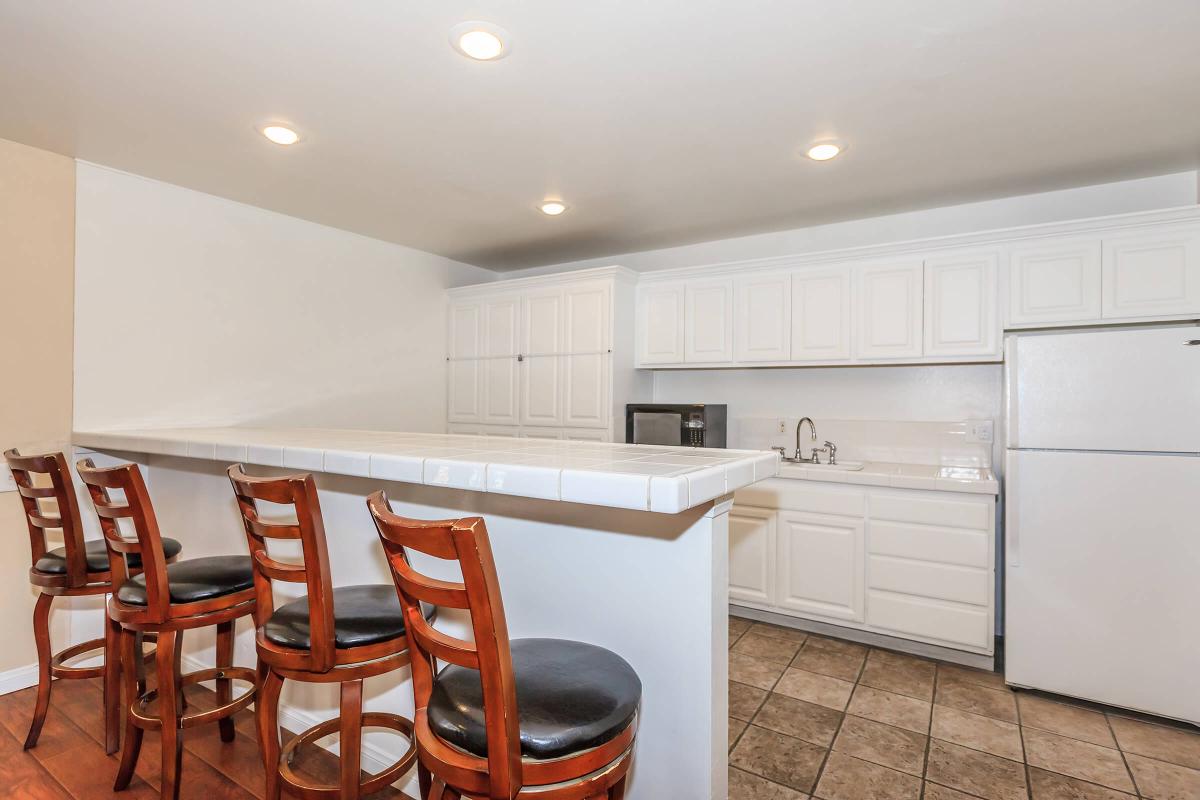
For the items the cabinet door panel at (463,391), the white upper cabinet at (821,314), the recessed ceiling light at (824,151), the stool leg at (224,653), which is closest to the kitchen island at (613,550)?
the stool leg at (224,653)

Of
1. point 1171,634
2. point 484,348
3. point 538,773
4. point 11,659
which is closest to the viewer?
point 538,773

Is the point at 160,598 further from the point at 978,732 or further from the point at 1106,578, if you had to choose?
the point at 1106,578

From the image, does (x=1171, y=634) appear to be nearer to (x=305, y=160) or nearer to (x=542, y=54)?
(x=542, y=54)

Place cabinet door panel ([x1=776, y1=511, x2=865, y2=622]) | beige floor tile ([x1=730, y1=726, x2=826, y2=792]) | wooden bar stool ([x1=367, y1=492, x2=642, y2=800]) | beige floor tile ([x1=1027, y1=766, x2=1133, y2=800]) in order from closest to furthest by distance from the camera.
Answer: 1. wooden bar stool ([x1=367, y1=492, x2=642, y2=800])
2. beige floor tile ([x1=1027, y1=766, x2=1133, y2=800])
3. beige floor tile ([x1=730, y1=726, x2=826, y2=792])
4. cabinet door panel ([x1=776, y1=511, x2=865, y2=622])

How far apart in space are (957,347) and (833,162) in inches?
45.8

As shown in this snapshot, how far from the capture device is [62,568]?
1.93 m

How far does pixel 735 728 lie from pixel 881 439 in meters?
1.97

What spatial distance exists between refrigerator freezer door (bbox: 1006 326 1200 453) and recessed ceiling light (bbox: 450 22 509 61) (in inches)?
95.9

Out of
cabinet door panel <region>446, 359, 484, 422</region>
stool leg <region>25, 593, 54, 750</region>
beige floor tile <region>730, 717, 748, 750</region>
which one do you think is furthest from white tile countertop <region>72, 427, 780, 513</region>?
cabinet door panel <region>446, 359, 484, 422</region>

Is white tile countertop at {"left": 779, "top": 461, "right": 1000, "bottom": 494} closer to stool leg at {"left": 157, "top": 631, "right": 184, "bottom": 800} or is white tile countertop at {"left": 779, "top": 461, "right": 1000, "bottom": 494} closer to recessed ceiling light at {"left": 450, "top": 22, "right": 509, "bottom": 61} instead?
recessed ceiling light at {"left": 450, "top": 22, "right": 509, "bottom": 61}

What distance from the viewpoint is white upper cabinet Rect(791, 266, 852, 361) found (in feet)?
10.8

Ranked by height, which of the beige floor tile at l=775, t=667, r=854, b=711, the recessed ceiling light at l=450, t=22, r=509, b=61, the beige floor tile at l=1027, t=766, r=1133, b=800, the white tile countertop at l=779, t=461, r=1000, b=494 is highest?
the recessed ceiling light at l=450, t=22, r=509, b=61

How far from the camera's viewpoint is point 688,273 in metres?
3.79

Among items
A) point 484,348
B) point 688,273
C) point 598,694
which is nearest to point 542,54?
point 598,694
